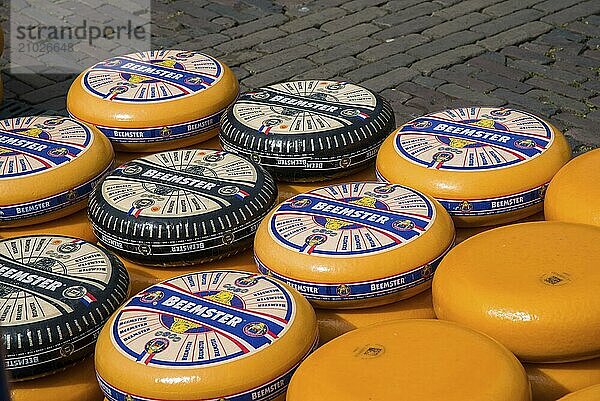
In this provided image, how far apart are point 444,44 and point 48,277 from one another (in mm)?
3672

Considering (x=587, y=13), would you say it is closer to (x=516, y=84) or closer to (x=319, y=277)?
(x=516, y=84)

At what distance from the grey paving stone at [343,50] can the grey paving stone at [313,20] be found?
0.38 m

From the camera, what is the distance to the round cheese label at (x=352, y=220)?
76.5 inches

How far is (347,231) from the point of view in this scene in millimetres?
1987

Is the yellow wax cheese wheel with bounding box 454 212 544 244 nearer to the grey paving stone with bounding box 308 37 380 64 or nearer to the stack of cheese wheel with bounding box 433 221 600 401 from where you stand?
the stack of cheese wheel with bounding box 433 221 600 401

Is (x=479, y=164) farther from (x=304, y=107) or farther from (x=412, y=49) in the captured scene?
(x=412, y=49)

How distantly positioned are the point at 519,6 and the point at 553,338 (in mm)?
4402

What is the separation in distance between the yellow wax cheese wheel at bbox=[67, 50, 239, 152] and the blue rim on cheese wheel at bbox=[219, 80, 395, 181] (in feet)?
0.32

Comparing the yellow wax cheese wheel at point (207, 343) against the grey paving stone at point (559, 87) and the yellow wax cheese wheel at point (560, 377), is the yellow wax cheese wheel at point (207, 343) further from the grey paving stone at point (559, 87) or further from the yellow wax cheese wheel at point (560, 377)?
the grey paving stone at point (559, 87)

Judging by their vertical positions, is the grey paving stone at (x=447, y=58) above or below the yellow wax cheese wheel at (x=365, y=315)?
below

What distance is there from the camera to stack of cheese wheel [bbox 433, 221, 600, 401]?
1.62m

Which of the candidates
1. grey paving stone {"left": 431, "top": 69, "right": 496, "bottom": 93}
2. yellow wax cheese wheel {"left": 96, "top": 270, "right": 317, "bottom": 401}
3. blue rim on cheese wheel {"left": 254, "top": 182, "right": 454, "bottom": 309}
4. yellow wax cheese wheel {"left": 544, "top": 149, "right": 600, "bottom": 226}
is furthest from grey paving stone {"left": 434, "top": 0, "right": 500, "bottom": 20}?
yellow wax cheese wheel {"left": 96, "top": 270, "right": 317, "bottom": 401}

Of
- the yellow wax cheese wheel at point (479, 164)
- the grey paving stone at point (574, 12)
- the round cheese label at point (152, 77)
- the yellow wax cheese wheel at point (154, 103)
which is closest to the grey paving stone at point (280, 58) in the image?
the grey paving stone at point (574, 12)

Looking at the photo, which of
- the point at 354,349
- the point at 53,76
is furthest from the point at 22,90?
the point at 354,349
